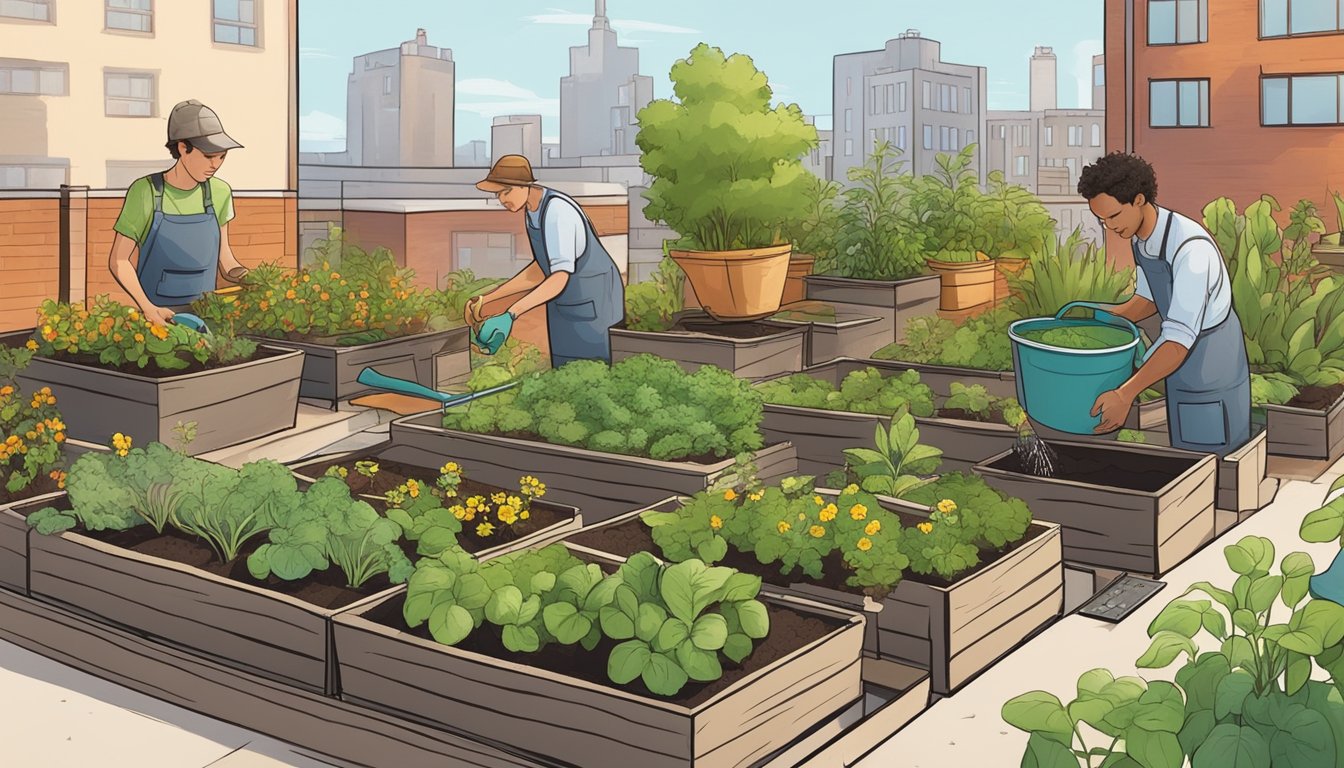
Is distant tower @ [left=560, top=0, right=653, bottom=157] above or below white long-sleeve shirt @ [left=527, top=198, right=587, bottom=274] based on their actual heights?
above

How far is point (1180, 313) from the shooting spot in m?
4.77

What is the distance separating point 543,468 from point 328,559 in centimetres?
144

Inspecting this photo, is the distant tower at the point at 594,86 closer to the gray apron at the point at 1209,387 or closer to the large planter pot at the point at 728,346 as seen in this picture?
the large planter pot at the point at 728,346

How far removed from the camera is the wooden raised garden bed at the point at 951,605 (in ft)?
11.2

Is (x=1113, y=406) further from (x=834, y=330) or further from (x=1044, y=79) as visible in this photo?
(x=1044, y=79)

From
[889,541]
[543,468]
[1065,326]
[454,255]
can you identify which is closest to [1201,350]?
[1065,326]

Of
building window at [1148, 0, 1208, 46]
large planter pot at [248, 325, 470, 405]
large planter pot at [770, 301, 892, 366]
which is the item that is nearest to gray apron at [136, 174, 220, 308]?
large planter pot at [248, 325, 470, 405]

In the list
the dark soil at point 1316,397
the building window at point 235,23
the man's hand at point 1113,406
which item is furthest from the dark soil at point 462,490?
the building window at point 235,23

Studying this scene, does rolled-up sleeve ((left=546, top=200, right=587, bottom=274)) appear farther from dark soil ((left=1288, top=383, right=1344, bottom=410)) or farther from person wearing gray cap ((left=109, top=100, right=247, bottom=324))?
dark soil ((left=1288, top=383, right=1344, bottom=410))

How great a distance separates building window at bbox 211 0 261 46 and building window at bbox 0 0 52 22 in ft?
9.55

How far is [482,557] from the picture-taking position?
368 centimetres

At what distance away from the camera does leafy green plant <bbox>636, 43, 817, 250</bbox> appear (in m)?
7.93

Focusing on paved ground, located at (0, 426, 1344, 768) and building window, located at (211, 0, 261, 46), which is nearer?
paved ground, located at (0, 426, 1344, 768)

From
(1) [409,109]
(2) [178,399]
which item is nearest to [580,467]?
(2) [178,399]
